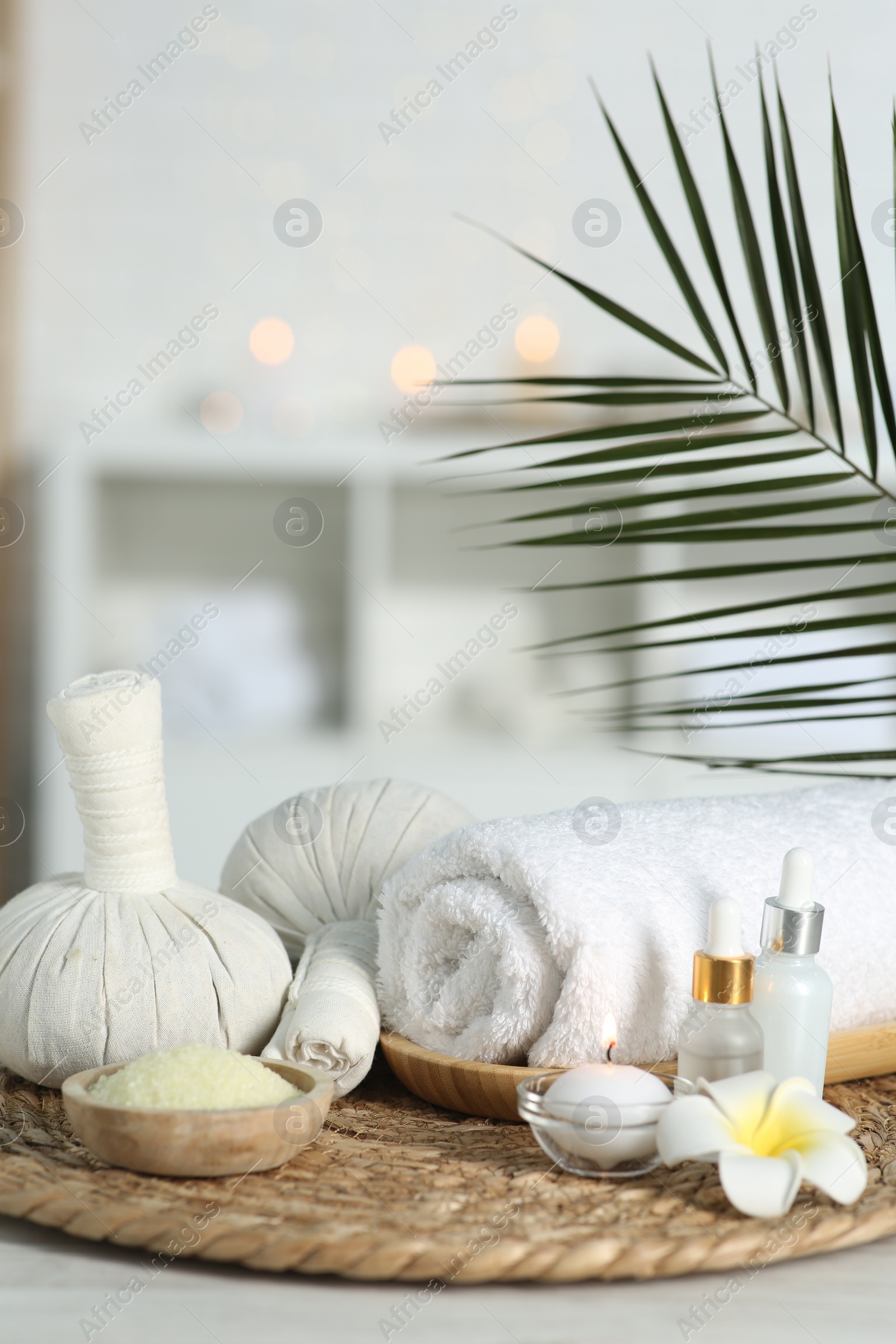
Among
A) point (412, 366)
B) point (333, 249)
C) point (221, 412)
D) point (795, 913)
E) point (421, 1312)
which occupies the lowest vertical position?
point (421, 1312)

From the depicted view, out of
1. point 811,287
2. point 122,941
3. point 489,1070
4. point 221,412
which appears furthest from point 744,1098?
point 221,412

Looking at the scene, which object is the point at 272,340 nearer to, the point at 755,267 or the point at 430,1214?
the point at 755,267

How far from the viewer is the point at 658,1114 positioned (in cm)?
47

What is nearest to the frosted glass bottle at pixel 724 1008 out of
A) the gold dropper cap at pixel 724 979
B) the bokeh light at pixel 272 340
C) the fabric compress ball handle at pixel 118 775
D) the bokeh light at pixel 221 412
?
the gold dropper cap at pixel 724 979

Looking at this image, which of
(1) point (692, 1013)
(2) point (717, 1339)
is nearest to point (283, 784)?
(1) point (692, 1013)

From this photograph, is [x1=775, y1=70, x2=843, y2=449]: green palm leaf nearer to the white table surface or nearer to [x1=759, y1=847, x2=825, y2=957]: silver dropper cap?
[x1=759, y1=847, x2=825, y2=957]: silver dropper cap

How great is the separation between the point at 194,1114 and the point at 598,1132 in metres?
0.16

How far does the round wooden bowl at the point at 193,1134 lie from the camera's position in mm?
446

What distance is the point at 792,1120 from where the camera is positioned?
46 centimetres

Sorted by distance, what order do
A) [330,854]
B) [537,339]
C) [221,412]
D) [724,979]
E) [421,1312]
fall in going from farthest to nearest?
[537,339] → [221,412] → [330,854] → [724,979] → [421,1312]

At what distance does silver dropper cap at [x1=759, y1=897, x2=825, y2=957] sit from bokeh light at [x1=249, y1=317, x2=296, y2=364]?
1.96m

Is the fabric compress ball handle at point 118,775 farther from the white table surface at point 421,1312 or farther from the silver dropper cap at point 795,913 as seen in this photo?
the silver dropper cap at point 795,913

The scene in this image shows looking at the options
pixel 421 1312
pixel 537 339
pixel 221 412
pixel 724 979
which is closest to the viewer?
pixel 421 1312

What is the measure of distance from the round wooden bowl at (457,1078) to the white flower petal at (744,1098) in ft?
0.27
